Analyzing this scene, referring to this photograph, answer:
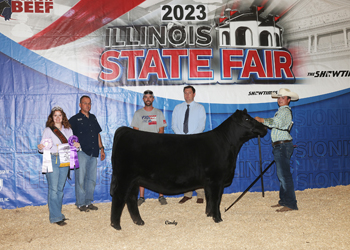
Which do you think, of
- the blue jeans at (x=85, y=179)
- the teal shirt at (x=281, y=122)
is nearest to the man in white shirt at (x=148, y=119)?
the blue jeans at (x=85, y=179)

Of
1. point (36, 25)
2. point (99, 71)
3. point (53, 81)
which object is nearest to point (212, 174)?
point (99, 71)

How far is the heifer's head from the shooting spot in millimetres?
4199

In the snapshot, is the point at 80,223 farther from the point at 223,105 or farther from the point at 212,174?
the point at 223,105

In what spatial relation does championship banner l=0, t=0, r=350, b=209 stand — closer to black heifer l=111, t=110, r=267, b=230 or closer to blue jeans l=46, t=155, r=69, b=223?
blue jeans l=46, t=155, r=69, b=223

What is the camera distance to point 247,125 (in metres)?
4.20

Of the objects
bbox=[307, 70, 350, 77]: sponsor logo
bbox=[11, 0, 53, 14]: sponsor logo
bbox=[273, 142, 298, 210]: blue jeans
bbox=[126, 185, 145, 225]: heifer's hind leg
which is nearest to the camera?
bbox=[126, 185, 145, 225]: heifer's hind leg

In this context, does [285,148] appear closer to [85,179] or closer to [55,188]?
[85,179]

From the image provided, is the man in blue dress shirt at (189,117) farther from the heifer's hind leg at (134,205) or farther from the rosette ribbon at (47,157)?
the rosette ribbon at (47,157)

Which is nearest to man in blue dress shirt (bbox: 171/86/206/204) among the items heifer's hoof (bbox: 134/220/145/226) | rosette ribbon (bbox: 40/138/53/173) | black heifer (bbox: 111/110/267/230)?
black heifer (bbox: 111/110/267/230)

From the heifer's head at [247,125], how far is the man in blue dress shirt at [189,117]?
2.83 feet

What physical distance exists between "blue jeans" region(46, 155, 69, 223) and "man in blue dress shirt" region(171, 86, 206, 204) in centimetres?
199

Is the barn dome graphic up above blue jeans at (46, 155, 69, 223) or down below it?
above

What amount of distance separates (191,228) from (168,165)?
858mm

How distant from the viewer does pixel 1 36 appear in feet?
17.3
